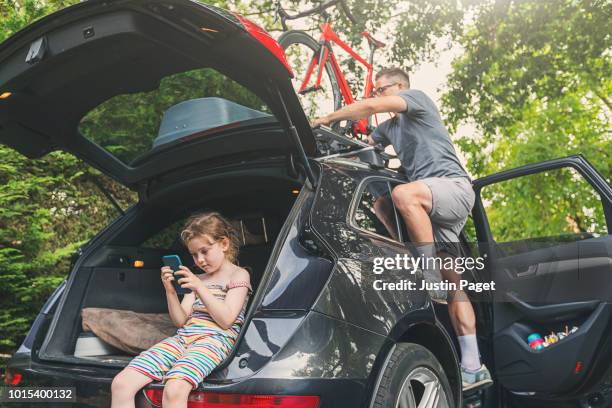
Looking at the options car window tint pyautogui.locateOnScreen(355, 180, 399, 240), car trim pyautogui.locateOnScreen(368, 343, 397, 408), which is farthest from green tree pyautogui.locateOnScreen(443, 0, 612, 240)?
car trim pyautogui.locateOnScreen(368, 343, 397, 408)

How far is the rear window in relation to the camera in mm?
3184

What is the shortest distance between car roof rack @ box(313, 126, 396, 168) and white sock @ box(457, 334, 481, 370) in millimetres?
1152

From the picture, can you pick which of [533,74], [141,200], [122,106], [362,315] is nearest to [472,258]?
[362,315]

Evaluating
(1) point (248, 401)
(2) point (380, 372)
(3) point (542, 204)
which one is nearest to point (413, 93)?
(2) point (380, 372)

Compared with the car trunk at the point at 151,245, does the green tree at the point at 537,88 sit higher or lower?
higher

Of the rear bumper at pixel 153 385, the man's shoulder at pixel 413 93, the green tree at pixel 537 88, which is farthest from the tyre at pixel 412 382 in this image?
the green tree at pixel 537 88

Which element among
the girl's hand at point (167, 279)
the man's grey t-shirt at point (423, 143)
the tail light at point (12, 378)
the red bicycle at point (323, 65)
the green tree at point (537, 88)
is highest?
the green tree at point (537, 88)

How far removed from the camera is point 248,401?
218 cm

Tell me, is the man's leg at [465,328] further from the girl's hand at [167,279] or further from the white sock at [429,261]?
the girl's hand at [167,279]

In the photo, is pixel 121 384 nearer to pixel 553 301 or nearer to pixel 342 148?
pixel 342 148

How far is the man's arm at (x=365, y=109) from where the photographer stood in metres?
3.50

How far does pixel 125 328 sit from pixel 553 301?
273 centimetres

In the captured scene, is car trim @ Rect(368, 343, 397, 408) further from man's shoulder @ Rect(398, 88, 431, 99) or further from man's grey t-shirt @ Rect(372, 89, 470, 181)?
man's shoulder @ Rect(398, 88, 431, 99)

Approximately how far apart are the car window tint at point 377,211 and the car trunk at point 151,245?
0.37 m
